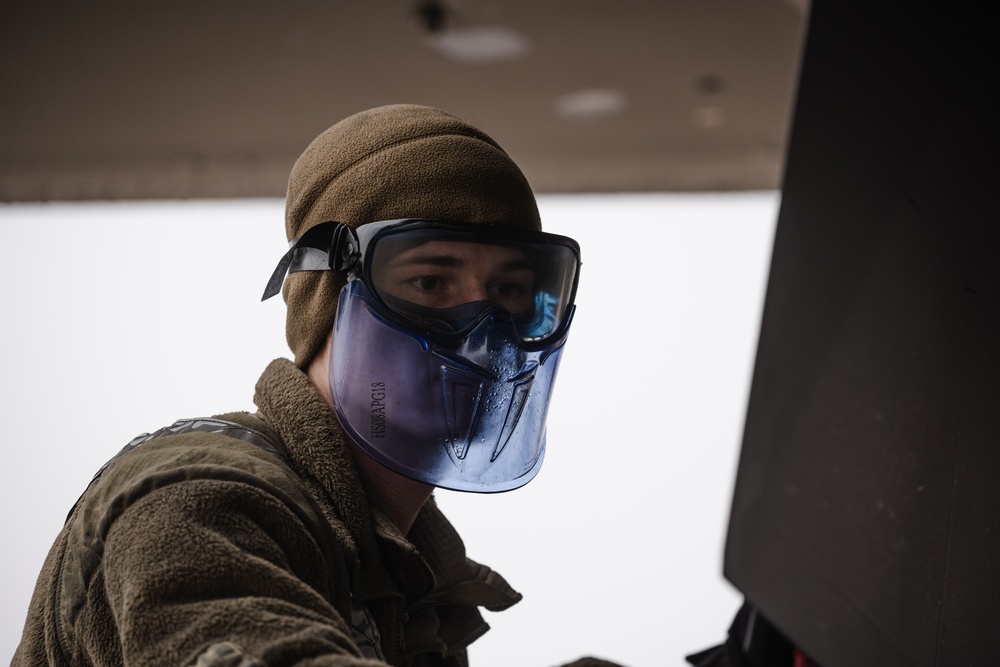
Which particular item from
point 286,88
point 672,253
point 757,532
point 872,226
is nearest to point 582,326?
point 672,253

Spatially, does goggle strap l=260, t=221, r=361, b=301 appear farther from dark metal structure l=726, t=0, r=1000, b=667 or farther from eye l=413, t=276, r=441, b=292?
dark metal structure l=726, t=0, r=1000, b=667

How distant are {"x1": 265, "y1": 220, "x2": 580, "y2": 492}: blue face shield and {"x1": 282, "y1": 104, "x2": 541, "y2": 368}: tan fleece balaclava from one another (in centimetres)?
3

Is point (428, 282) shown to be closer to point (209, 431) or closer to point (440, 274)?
point (440, 274)

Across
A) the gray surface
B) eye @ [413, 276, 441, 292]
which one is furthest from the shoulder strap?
the gray surface

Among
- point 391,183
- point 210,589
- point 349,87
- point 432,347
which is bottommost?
point 210,589

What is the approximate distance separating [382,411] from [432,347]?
3.1 inches

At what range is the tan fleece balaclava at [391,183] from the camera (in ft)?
3.39

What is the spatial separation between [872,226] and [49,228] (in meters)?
3.94

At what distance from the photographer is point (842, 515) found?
1.07 m

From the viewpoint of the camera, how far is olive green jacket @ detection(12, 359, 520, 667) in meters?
0.63

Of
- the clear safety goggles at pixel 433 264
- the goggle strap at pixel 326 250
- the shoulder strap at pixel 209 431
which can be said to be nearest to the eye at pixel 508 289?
the clear safety goggles at pixel 433 264

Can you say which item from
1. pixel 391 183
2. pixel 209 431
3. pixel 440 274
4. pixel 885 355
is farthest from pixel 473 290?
pixel 885 355

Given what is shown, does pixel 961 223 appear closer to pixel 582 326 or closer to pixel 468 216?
pixel 468 216

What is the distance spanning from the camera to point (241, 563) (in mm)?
668
